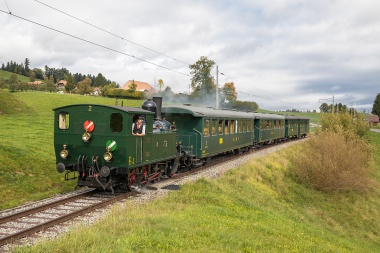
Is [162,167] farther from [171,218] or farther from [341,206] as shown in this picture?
[341,206]

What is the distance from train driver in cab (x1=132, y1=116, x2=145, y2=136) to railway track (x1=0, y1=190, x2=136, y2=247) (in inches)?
85.8

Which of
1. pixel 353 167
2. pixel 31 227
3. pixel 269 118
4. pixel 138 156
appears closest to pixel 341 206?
pixel 353 167

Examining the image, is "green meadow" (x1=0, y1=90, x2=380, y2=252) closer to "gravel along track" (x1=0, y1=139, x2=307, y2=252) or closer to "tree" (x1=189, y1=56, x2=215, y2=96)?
"gravel along track" (x1=0, y1=139, x2=307, y2=252)

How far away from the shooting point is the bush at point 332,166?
2544 centimetres

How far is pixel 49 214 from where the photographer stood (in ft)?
34.0

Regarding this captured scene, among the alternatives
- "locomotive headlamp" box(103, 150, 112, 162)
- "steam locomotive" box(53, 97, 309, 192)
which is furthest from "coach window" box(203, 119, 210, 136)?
"locomotive headlamp" box(103, 150, 112, 162)

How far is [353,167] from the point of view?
2662cm

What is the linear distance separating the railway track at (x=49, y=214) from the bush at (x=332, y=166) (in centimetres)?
1653

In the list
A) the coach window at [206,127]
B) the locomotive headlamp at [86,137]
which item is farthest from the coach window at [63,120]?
the coach window at [206,127]

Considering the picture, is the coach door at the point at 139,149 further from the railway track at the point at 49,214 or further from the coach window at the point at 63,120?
the coach window at the point at 63,120

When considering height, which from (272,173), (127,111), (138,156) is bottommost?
(272,173)

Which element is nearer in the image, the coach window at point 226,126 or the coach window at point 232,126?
the coach window at point 226,126

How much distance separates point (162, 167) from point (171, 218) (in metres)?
6.73

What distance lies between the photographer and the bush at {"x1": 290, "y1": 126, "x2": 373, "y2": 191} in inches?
1001
